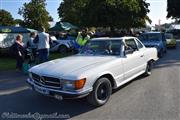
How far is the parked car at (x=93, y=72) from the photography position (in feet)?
16.7

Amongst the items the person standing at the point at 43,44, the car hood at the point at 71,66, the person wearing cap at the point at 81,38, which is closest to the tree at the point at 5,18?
the person wearing cap at the point at 81,38

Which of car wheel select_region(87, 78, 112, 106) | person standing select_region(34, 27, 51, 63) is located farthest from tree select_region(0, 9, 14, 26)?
car wheel select_region(87, 78, 112, 106)

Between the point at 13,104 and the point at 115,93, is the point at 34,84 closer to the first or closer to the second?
the point at 13,104

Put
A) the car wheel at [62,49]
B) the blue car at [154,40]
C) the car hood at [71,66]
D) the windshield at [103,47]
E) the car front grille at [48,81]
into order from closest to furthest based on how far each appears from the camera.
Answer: the car front grille at [48,81]
the car hood at [71,66]
the windshield at [103,47]
the blue car at [154,40]
the car wheel at [62,49]

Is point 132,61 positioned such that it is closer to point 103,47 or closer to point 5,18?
point 103,47

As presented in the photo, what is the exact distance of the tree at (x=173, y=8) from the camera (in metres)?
49.6

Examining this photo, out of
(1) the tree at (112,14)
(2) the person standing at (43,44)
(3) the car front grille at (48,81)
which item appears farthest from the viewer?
(1) the tree at (112,14)

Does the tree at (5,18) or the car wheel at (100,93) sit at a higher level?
the tree at (5,18)

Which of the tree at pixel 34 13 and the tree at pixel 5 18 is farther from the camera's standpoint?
the tree at pixel 5 18

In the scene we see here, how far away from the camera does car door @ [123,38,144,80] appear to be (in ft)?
21.9

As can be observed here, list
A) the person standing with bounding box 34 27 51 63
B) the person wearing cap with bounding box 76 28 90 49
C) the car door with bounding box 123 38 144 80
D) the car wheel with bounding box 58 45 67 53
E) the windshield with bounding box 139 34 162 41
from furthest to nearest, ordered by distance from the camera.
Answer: the car wheel with bounding box 58 45 67 53 → the windshield with bounding box 139 34 162 41 → the person wearing cap with bounding box 76 28 90 49 → the person standing with bounding box 34 27 51 63 → the car door with bounding box 123 38 144 80

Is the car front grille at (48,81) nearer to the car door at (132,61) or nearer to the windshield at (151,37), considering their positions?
the car door at (132,61)

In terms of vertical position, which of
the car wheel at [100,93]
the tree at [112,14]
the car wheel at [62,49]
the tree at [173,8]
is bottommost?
the car wheel at [100,93]

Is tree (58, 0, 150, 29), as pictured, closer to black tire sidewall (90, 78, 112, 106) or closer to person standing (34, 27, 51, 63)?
person standing (34, 27, 51, 63)
